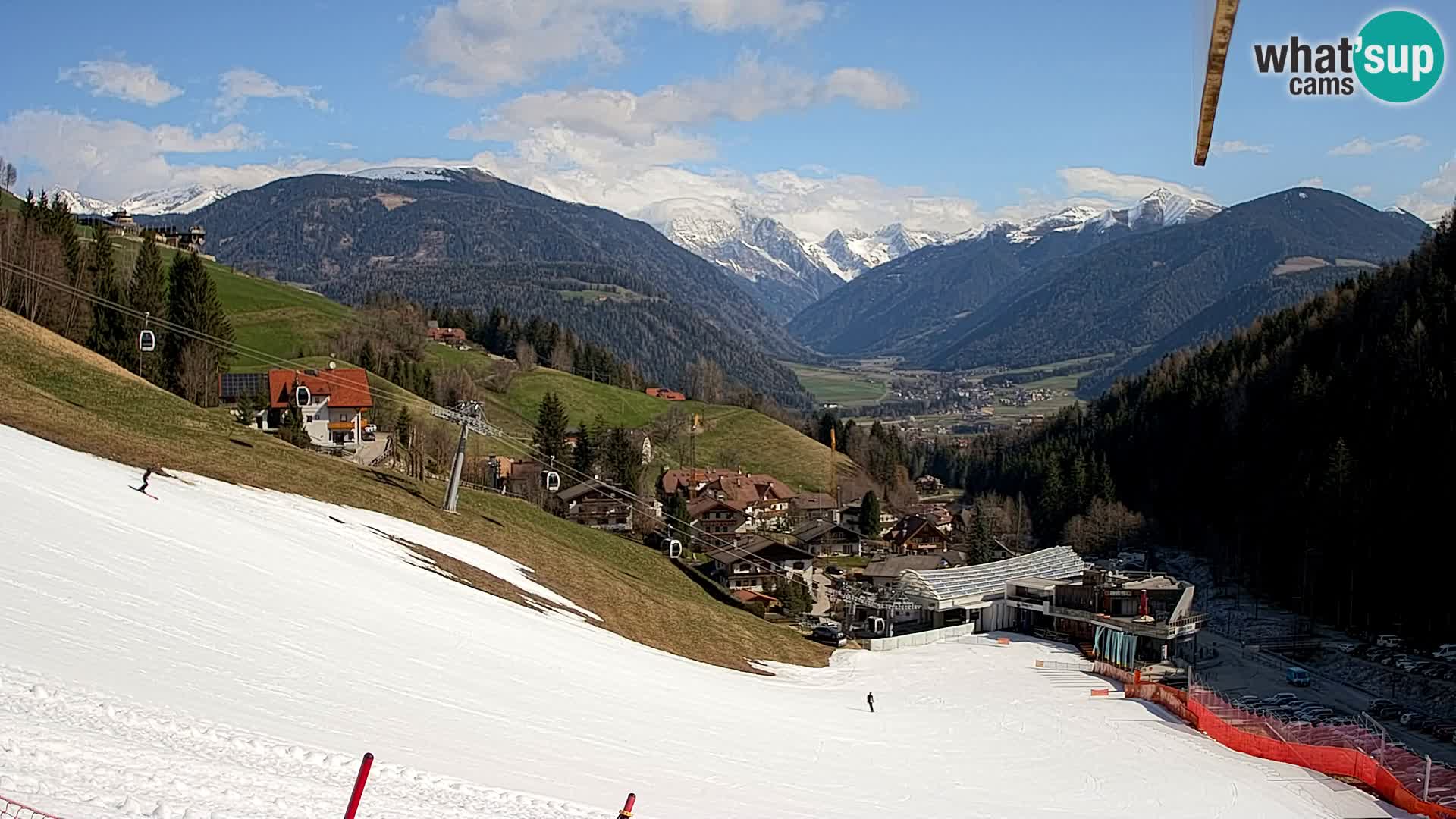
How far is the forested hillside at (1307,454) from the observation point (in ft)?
257

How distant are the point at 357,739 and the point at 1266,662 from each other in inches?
2519

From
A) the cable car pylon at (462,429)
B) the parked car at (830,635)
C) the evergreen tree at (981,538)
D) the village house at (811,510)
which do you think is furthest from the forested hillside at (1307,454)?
the cable car pylon at (462,429)

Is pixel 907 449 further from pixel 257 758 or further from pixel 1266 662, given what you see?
pixel 257 758

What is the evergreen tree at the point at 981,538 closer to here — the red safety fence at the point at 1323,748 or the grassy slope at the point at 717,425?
the grassy slope at the point at 717,425

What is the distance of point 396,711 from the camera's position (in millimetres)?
16688

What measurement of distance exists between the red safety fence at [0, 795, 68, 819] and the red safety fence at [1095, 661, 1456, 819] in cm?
3024

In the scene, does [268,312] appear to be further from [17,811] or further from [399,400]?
[17,811]

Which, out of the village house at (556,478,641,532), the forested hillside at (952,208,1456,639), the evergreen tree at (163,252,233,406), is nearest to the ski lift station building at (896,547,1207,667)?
the forested hillside at (952,208,1456,639)

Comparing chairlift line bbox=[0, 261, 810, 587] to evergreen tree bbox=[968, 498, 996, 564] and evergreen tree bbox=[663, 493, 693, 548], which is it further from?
evergreen tree bbox=[968, 498, 996, 564]

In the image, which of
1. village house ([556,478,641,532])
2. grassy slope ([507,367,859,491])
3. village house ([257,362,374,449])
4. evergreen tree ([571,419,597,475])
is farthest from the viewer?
grassy slope ([507,367,859,491])

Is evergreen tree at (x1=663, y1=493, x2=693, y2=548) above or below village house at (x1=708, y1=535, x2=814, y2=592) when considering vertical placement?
above

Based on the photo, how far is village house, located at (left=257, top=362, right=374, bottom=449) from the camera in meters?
85.6

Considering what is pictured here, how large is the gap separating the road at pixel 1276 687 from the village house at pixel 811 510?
2113 inches

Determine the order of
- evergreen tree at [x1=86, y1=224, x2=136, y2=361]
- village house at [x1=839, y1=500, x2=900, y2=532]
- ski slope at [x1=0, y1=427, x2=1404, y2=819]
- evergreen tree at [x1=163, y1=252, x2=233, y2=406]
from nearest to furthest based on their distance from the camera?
1. ski slope at [x1=0, y1=427, x2=1404, y2=819]
2. evergreen tree at [x1=86, y1=224, x2=136, y2=361]
3. evergreen tree at [x1=163, y1=252, x2=233, y2=406]
4. village house at [x1=839, y1=500, x2=900, y2=532]
